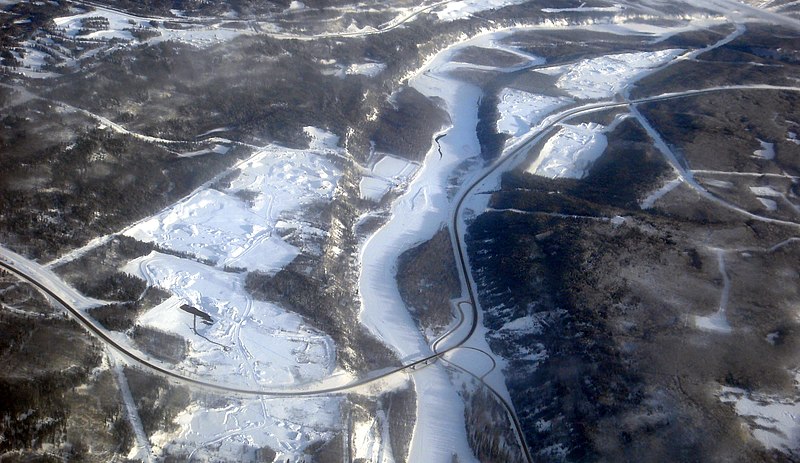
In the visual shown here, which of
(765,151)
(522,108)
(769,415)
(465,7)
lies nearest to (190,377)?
(769,415)

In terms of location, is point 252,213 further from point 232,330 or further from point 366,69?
point 366,69

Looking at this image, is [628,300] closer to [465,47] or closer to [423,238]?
[423,238]

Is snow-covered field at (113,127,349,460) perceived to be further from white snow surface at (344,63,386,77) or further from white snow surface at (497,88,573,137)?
white snow surface at (497,88,573,137)

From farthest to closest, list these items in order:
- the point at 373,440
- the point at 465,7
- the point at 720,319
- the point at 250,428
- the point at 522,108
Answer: the point at 465,7, the point at 522,108, the point at 720,319, the point at 373,440, the point at 250,428

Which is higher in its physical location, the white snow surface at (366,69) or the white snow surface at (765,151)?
the white snow surface at (366,69)

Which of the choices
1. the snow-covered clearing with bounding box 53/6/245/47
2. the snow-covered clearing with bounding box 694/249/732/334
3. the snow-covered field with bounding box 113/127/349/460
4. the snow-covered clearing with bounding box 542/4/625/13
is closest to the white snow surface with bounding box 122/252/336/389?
the snow-covered field with bounding box 113/127/349/460

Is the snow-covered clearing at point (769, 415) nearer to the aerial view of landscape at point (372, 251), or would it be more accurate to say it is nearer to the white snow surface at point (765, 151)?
the aerial view of landscape at point (372, 251)

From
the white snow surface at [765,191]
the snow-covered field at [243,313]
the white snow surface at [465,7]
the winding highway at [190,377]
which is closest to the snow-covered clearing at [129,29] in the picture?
the snow-covered field at [243,313]
